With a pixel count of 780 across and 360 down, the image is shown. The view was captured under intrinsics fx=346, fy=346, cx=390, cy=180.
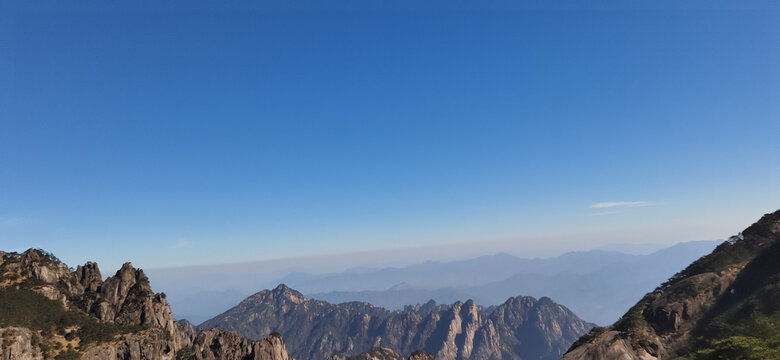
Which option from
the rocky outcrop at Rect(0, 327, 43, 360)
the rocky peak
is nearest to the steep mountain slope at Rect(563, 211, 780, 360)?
the rocky outcrop at Rect(0, 327, 43, 360)

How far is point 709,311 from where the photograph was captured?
7669cm

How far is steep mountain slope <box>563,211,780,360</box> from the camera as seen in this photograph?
64625 millimetres

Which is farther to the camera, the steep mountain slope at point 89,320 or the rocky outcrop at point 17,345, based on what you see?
the steep mountain slope at point 89,320

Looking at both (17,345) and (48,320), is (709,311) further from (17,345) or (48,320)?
(48,320)

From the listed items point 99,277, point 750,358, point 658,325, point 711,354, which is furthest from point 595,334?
point 99,277

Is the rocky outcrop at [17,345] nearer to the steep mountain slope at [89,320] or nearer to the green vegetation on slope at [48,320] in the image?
the steep mountain slope at [89,320]

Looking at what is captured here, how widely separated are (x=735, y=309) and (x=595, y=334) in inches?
1028

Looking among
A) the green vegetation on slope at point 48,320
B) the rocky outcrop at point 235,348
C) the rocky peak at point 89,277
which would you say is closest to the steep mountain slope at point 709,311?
the rocky outcrop at point 235,348

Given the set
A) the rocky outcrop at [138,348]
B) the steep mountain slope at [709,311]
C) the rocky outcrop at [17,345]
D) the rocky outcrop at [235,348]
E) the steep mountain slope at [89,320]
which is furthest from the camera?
the rocky outcrop at [235,348]

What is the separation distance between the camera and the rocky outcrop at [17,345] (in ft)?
250

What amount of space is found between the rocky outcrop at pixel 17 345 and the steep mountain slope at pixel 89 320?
6.4 inches

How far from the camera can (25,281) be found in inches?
4035

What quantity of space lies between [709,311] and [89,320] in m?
161

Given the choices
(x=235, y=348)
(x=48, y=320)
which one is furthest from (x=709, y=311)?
(x=48, y=320)
